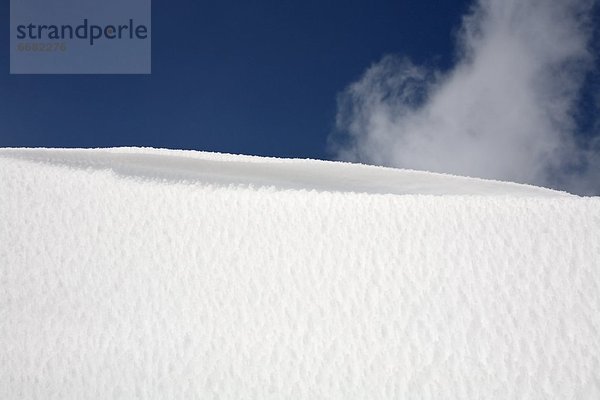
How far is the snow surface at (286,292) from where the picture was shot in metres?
0.43

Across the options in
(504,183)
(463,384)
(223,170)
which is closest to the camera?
(463,384)

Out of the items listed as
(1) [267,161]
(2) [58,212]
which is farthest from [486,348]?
(1) [267,161]

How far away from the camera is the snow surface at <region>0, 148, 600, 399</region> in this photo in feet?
1.42

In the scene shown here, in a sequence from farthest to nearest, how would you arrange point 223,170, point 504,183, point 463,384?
point 504,183 < point 223,170 < point 463,384

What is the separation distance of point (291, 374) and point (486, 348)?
0.47 ft

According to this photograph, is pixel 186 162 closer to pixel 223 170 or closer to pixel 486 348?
pixel 223 170

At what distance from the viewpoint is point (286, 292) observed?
457mm

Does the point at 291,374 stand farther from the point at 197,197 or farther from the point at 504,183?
the point at 504,183

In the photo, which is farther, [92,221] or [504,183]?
[504,183]

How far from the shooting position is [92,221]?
0.50 metres

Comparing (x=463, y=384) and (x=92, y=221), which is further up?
(x=92, y=221)

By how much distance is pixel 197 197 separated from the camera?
0.49 meters

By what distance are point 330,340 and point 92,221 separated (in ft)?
0.72

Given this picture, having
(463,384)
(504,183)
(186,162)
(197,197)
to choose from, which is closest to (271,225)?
(197,197)
